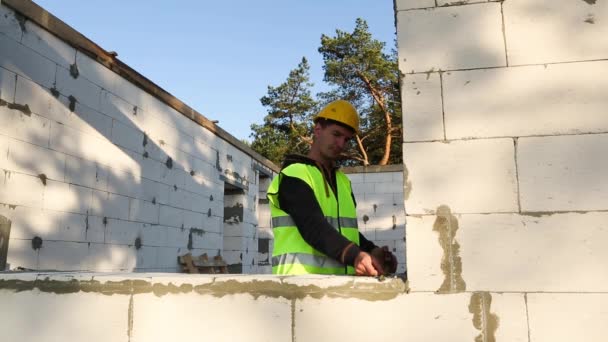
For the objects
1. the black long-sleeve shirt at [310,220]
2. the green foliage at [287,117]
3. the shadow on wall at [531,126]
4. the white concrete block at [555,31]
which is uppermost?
the green foliage at [287,117]

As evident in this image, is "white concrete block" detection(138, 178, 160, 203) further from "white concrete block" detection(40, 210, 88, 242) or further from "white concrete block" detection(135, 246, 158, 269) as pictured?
"white concrete block" detection(40, 210, 88, 242)

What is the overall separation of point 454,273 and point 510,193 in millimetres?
330

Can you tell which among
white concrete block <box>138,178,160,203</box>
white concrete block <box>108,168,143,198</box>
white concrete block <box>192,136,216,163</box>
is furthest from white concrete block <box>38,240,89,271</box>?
white concrete block <box>192,136,216,163</box>

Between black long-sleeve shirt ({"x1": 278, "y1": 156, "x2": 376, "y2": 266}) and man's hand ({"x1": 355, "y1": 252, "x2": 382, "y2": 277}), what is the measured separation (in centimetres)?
2

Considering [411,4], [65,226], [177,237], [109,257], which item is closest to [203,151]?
[177,237]

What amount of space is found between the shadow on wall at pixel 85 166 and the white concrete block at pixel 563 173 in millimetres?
4267

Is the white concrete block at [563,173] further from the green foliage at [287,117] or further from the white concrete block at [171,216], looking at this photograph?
the green foliage at [287,117]

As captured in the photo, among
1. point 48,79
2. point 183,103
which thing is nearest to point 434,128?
point 48,79

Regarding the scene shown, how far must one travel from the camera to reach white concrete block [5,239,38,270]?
173 inches

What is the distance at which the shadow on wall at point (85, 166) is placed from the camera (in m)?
4.56

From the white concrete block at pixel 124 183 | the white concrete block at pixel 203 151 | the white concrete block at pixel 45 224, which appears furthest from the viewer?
the white concrete block at pixel 203 151

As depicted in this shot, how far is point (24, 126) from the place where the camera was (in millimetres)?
4609

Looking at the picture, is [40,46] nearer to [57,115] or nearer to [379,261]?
[57,115]

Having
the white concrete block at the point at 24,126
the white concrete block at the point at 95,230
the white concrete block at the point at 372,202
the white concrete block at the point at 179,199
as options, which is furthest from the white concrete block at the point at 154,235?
the white concrete block at the point at 372,202
